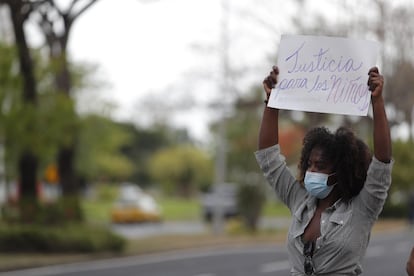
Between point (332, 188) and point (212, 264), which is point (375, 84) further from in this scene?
point (212, 264)

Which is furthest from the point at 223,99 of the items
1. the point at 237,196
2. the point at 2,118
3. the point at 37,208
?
the point at 2,118

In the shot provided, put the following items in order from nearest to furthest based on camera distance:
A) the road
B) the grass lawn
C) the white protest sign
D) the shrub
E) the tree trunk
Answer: the white protest sign, the road, the tree trunk, the shrub, the grass lawn

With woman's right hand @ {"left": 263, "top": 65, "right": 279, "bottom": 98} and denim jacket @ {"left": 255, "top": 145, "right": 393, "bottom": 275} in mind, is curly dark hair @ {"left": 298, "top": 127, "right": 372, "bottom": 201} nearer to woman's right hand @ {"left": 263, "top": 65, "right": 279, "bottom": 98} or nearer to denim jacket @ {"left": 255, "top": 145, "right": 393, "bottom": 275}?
denim jacket @ {"left": 255, "top": 145, "right": 393, "bottom": 275}

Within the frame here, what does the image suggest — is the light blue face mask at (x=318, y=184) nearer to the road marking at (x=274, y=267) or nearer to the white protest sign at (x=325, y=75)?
the white protest sign at (x=325, y=75)

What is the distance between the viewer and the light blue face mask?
516cm

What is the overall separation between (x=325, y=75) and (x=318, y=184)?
2.24 feet

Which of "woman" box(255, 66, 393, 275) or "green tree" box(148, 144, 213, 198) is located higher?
"green tree" box(148, 144, 213, 198)

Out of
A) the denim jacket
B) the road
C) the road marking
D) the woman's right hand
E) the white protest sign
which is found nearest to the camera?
the denim jacket

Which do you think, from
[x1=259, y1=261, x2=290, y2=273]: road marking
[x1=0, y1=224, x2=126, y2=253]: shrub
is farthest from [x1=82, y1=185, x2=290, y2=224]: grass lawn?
[x1=259, y1=261, x2=290, y2=273]: road marking

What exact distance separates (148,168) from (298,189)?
296 ft

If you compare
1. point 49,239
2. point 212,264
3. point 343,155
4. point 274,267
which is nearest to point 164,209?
point 49,239

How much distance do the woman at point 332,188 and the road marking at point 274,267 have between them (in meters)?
13.9

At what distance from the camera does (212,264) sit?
2116 centimetres

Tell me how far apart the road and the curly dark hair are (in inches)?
517
